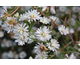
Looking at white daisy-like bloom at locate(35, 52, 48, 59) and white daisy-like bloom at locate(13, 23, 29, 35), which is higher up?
white daisy-like bloom at locate(13, 23, 29, 35)

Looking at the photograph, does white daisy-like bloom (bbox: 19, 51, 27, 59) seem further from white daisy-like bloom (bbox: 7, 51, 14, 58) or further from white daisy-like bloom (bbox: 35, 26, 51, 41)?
white daisy-like bloom (bbox: 35, 26, 51, 41)

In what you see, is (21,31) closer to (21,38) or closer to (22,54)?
(21,38)

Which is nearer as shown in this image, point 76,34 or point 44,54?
point 44,54

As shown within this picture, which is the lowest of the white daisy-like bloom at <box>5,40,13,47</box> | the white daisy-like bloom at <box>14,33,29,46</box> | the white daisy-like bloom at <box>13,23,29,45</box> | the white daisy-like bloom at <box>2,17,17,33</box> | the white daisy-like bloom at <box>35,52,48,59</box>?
the white daisy-like bloom at <box>35,52,48,59</box>

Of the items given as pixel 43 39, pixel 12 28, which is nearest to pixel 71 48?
A: pixel 43 39

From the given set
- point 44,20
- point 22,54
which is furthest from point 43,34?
point 22,54

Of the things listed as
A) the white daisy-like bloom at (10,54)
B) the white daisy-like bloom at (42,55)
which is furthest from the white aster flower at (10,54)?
the white daisy-like bloom at (42,55)

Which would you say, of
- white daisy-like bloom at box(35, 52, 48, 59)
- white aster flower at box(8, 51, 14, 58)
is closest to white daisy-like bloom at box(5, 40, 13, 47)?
white aster flower at box(8, 51, 14, 58)

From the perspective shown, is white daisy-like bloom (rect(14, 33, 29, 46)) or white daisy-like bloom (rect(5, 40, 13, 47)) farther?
white daisy-like bloom (rect(5, 40, 13, 47))

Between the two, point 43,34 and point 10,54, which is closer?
point 43,34

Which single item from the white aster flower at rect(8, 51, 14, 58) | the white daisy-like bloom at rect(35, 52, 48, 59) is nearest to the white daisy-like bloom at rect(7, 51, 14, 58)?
the white aster flower at rect(8, 51, 14, 58)
